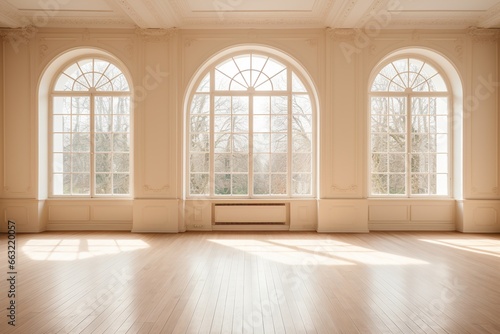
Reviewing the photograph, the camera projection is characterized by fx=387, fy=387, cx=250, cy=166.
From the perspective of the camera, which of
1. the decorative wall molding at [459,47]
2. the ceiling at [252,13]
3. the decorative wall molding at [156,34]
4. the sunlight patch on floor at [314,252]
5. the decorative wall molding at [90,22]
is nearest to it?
the sunlight patch on floor at [314,252]

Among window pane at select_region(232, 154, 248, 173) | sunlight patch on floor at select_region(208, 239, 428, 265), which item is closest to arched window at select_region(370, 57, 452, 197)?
sunlight patch on floor at select_region(208, 239, 428, 265)

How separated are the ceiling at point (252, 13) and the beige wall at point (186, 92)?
0.18m

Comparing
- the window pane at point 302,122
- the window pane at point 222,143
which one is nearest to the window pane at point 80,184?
the window pane at point 222,143

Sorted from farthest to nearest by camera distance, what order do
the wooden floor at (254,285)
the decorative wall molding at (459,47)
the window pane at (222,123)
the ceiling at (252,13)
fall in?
the window pane at (222,123), the decorative wall molding at (459,47), the ceiling at (252,13), the wooden floor at (254,285)

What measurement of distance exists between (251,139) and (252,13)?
2.34 metres

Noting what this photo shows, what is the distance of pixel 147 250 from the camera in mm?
5789

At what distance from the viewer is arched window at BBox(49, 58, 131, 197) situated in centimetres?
771

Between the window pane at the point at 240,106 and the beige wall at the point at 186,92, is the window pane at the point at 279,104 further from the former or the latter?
the beige wall at the point at 186,92

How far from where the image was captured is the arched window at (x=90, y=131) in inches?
303

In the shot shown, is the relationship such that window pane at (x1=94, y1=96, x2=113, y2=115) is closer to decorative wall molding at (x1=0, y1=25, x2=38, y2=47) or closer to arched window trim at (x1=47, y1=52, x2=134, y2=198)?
arched window trim at (x1=47, y1=52, x2=134, y2=198)

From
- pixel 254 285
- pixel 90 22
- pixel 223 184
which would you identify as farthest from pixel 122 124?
pixel 254 285

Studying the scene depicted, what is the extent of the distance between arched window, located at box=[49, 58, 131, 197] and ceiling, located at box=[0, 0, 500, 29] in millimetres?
1021

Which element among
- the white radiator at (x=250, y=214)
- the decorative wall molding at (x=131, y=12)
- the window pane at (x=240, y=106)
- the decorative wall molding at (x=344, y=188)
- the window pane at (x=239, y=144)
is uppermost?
the decorative wall molding at (x=131, y=12)

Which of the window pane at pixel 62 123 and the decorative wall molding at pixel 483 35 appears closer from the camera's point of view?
the decorative wall molding at pixel 483 35
